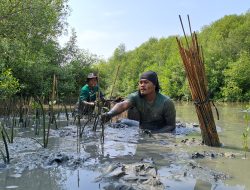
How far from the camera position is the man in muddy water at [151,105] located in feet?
24.4

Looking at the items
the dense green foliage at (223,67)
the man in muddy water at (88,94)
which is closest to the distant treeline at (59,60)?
the dense green foliage at (223,67)

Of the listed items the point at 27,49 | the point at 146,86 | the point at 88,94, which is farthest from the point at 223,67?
the point at 146,86

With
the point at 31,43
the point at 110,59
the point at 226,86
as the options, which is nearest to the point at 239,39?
the point at 226,86

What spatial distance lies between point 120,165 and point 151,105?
11.5 feet

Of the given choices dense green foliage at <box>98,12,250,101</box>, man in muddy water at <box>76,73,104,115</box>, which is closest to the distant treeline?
Result: dense green foliage at <box>98,12,250,101</box>

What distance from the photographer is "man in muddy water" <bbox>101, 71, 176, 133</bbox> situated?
293 inches

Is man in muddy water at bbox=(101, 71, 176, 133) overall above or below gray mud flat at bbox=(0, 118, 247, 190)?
above

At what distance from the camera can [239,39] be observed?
53.0 m

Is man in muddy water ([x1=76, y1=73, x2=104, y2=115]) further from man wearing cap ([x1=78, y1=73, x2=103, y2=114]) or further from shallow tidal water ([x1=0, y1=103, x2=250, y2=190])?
shallow tidal water ([x1=0, y1=103, x2=250, y2=190])

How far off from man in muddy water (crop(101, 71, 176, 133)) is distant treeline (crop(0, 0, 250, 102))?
64cm

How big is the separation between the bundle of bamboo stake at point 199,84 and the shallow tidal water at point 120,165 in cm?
27

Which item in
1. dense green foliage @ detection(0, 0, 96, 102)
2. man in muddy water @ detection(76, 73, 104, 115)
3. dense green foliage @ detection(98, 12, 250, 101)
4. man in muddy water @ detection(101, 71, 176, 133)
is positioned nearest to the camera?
man in muddy water @ detection(101, 71, 176, 133)

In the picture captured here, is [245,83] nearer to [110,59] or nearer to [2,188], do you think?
[2,188]

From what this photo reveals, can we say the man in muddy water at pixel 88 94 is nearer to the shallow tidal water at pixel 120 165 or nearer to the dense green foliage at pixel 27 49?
the dense green foliage at pixel 27 49
